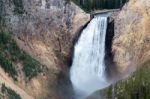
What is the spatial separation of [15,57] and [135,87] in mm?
14004

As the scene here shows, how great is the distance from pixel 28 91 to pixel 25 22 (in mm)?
9015

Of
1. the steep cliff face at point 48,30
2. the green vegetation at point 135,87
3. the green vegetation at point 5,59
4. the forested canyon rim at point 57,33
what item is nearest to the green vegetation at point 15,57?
the green vegetation at point 5,59

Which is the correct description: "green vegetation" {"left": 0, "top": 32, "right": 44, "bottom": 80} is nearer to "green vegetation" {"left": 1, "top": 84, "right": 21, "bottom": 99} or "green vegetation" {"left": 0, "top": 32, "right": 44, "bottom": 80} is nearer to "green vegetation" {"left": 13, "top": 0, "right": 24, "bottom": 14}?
"green vegetation" {"left": 13, "top": 0, "right": 24, "bottom": 14}

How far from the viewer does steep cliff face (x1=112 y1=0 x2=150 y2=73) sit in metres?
81.4

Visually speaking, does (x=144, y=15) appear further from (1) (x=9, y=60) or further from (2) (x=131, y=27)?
(1) (x=9, y=60)

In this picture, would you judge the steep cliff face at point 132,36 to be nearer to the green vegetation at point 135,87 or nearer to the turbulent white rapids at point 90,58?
the turbulent white rapids at point 90,58

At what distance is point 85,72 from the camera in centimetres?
8669

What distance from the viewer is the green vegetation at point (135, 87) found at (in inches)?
2992

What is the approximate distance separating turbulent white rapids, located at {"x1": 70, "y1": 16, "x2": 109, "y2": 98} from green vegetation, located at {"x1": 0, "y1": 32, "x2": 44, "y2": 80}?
216 inches

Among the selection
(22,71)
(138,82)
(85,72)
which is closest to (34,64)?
(22,71)

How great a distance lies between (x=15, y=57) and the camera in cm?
8144

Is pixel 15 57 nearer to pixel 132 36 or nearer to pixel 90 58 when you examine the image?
pixel 90 58

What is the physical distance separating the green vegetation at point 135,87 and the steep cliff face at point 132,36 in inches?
138

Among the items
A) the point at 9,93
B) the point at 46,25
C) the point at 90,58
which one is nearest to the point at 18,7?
the point at 46,25
